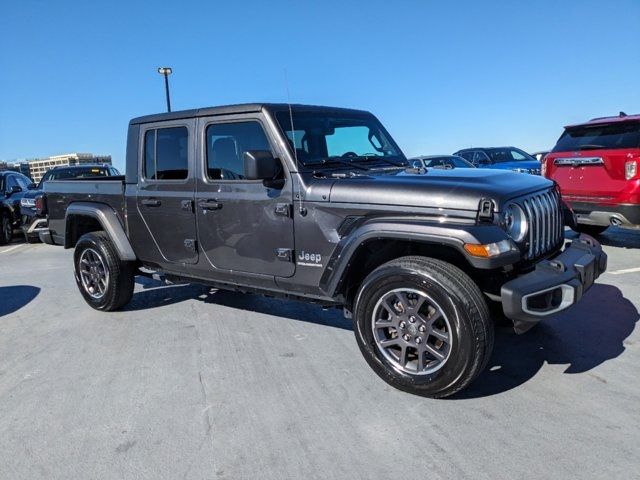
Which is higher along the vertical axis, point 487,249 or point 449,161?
point 449,161

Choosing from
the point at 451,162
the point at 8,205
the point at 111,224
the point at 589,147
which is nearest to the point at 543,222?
the point at 111,224

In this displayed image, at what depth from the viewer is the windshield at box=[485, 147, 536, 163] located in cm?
1628

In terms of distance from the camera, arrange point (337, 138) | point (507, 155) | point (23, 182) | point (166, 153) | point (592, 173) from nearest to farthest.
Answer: point (337, 138) → point (166, 153) → point (592, 173) → point (23, 182) → point (507, 155)

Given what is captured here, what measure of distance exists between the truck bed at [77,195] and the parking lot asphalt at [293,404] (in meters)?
1.17

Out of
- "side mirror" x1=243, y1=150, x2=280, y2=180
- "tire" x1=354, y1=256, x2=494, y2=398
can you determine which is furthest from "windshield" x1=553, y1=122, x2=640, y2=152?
"side mirror" x1=243, y1=150, x2=280, y2=180

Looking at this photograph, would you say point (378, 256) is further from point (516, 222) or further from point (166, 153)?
point (166, 153)

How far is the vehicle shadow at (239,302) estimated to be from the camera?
490cm

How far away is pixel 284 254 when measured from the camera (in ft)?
12.3

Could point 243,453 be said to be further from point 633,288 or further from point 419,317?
point 633,288

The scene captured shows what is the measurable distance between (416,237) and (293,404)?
4.18ft

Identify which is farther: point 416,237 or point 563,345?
point 563,345

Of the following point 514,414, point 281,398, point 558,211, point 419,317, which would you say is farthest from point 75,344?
point 558,211

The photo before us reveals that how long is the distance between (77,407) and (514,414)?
2674mm

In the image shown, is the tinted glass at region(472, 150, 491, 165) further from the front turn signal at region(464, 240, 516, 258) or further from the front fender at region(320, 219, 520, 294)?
the front turn signal at region(464, 240, 516, 258)
